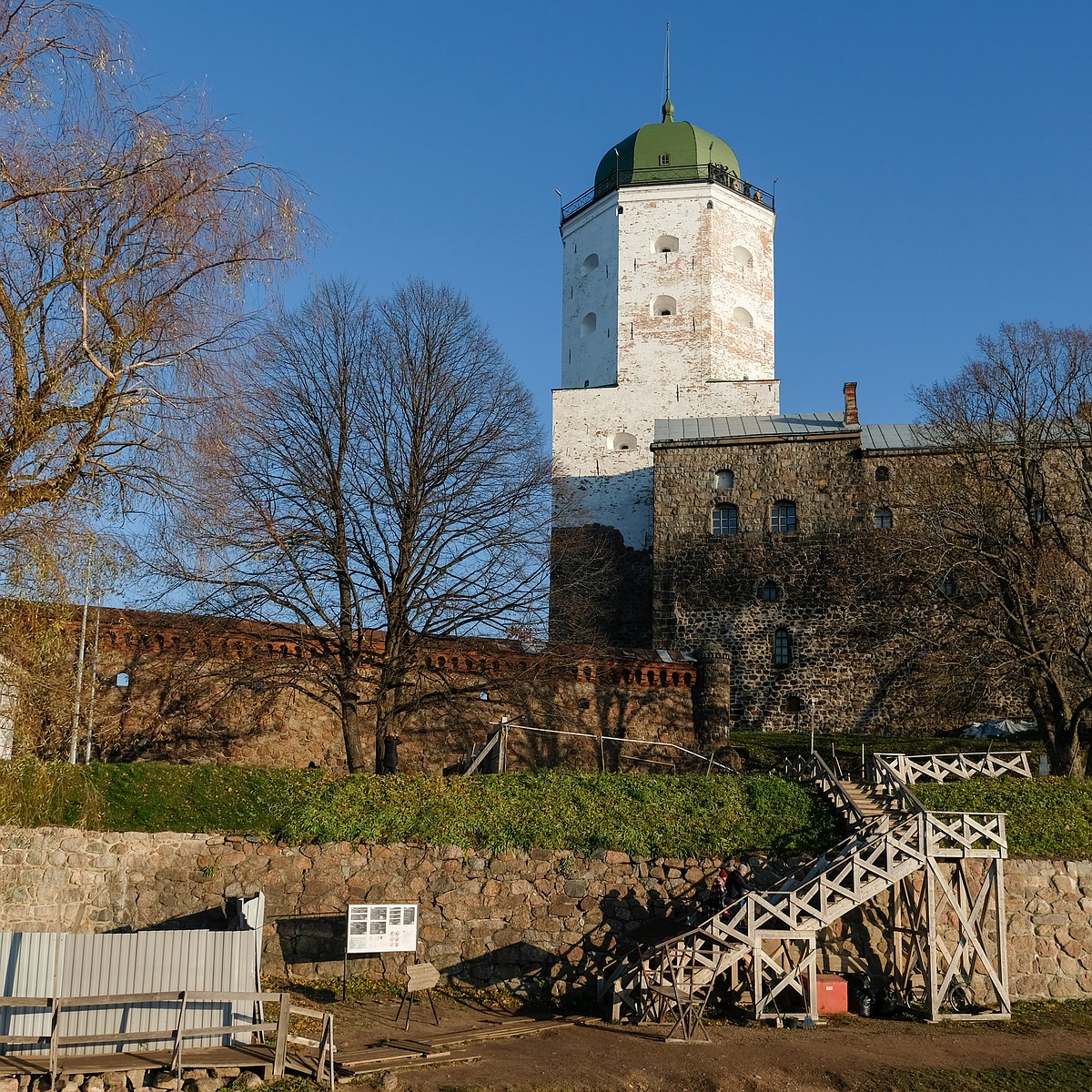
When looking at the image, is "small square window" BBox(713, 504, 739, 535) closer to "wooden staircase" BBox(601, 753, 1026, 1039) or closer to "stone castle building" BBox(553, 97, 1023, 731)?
"stone castle building" BBox(553, 97, 1023, 731)

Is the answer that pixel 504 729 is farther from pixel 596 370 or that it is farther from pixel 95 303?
pixel 596 370

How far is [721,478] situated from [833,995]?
18.5 meters

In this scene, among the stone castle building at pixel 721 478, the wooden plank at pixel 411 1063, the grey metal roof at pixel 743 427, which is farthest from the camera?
the grey metal roof at pixel 743 427

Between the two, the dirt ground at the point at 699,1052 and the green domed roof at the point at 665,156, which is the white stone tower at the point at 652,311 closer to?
the green domed roof at the point at 665,156

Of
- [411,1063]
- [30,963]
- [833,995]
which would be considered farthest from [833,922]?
[30,963]

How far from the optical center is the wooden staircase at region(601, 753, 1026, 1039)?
16562mm

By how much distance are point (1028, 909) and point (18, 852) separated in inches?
595

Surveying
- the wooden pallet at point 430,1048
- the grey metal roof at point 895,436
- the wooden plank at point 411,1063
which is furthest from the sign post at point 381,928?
the grey metal roof at point 895,436

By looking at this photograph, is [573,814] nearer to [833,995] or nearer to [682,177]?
[833,995]

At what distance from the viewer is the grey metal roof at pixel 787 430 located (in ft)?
111

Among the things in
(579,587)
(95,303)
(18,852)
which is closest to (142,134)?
(95,303)

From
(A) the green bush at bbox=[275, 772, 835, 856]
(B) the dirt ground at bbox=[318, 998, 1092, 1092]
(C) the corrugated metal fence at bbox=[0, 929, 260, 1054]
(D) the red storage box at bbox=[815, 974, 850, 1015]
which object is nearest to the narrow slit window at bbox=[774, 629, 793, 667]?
(A) the green bush at bbox=[275, 772, 835, 856]

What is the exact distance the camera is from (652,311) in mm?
41500

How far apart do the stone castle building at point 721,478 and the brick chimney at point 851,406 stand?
0.05 meters
